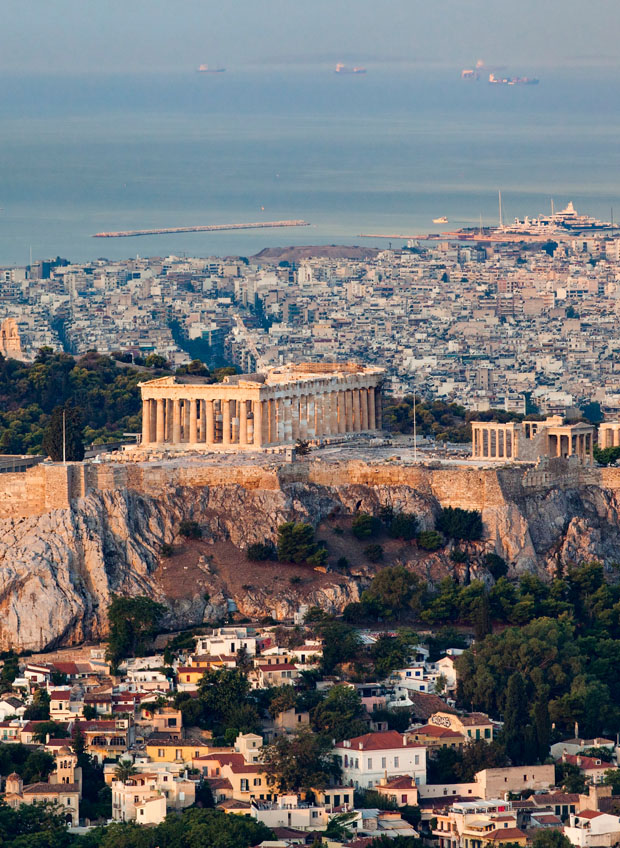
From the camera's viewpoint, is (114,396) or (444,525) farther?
(114,396)

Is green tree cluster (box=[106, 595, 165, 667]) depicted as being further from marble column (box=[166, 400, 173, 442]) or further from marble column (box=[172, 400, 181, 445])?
marble column (box=[166, 400, 173, 442])

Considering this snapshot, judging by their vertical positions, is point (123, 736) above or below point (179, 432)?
below

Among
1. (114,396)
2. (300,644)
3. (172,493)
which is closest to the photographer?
(300,644)

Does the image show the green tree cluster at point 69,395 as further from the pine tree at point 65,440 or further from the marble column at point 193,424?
the pine tree at point 65,440

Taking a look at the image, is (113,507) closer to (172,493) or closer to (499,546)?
(172,493)

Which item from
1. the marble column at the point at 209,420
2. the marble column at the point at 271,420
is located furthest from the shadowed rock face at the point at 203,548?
the marble column at the point at 209,420

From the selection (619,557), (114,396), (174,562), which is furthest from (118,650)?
(114,396)

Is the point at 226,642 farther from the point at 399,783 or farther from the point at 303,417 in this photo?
the point at 303,417
